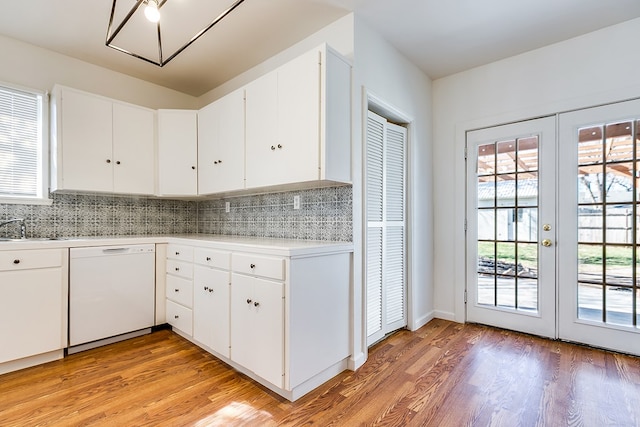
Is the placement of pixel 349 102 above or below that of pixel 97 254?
above

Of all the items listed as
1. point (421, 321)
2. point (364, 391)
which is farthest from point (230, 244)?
point (421, 321)

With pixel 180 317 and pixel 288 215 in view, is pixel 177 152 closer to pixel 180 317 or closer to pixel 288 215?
pixel 288 215

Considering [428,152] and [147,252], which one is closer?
[147,252]

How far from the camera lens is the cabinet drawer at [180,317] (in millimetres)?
2695

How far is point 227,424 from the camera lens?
5.47 ft

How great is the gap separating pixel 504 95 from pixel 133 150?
378 centimetres

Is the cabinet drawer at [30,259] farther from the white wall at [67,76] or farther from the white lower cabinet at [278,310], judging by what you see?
the white wall at [67,76]

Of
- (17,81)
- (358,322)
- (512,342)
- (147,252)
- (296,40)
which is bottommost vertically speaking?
(512,342)

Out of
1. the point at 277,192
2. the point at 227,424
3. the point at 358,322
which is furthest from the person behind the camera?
the point at 277,192

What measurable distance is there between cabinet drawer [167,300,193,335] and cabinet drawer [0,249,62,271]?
97 cm

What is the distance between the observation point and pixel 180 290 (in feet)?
9.32

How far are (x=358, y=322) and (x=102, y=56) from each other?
11.3 feet

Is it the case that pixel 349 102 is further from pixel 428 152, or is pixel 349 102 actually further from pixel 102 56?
pixel 102 56

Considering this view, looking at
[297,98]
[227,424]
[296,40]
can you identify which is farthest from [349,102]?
[227,424]
